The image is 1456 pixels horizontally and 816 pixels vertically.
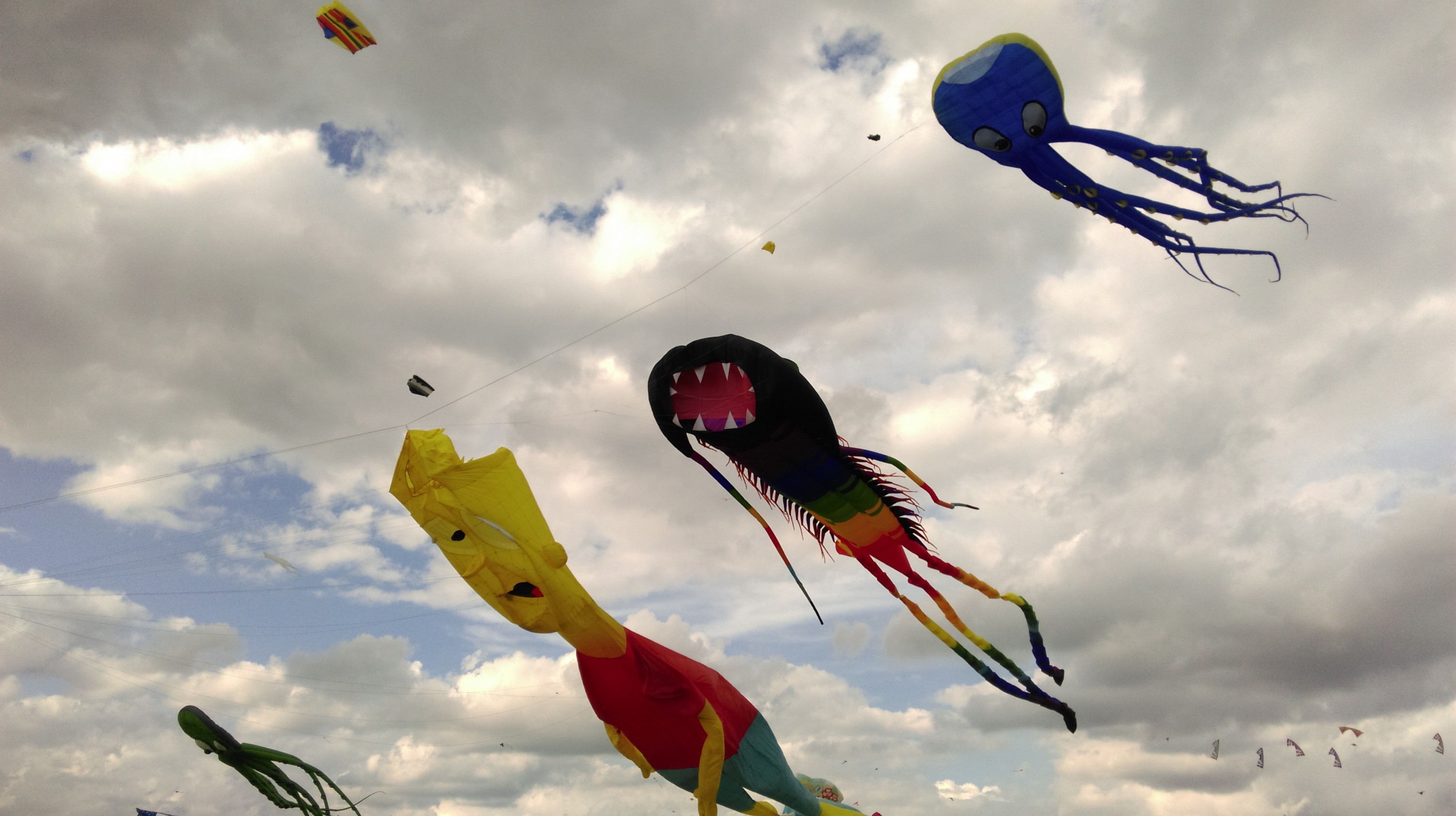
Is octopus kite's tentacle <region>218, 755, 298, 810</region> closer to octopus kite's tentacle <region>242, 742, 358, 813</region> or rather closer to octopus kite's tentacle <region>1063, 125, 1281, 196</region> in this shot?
octopus kite's tentacle <region>242, 742, 358, 813</region>

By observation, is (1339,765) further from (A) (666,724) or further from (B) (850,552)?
(A) (666,724)

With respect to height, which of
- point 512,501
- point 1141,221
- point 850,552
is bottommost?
point 512,501

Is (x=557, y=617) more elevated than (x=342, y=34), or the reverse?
(x=342, y=34)

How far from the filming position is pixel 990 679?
15859 millimetres

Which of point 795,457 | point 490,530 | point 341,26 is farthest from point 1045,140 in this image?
point 341,26

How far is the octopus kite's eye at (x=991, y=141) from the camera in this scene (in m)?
14.9

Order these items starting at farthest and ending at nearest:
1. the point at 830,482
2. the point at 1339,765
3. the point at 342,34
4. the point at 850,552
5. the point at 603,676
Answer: the point at 1339,765
the point at 342,34
the point at 850,552
the point at 830,482
the point at 603,676

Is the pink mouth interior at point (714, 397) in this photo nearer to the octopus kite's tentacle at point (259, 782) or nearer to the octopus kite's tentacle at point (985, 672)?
the octopus kite's tentacle at point (985, 672)

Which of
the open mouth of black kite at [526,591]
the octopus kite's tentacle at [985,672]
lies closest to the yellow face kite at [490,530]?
the open mouth of black kite at [526,591]

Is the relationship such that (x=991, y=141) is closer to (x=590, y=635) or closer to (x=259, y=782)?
(x=590, y=635)

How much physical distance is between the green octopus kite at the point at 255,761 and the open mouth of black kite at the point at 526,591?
664 centimetres

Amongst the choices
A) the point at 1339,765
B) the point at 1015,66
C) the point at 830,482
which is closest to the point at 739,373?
the point at 830,482

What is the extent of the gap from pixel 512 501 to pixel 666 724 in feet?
16.0

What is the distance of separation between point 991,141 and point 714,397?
6.33 m
